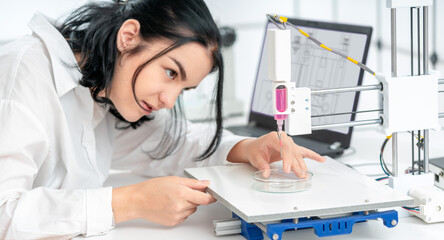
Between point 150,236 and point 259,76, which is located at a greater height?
point 259,76

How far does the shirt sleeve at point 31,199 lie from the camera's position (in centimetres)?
96

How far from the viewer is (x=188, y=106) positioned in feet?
7.02

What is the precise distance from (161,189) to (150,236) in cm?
8

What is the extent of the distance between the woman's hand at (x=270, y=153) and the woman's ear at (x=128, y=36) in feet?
1.04

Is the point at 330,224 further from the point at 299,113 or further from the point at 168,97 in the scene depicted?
the point at 168,97

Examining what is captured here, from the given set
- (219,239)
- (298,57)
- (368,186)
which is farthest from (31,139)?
(298,57)

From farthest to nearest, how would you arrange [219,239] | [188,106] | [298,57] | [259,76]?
[188,106] < [259,76] < [298,57] < [219,239]

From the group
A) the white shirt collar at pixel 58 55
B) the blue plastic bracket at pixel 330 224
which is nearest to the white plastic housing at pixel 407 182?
the blue plastic bracket at pixel 330 224

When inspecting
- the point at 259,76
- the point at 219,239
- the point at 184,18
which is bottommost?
the point at 219,239

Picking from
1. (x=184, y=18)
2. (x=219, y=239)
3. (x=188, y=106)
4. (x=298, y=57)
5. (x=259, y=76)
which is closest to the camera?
(x=219, y=239)

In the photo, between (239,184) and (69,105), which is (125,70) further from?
(239,184)

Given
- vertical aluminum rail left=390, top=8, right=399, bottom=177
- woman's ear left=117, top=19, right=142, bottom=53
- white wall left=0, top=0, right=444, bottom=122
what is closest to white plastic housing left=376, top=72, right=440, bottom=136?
vertical aluminum rail left=390, top=8, right=399, bottom=177

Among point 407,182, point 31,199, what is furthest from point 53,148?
point 407,182

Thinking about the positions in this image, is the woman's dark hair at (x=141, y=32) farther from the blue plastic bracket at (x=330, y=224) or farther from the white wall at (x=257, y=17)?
the white wall at (x=257, y=17)
